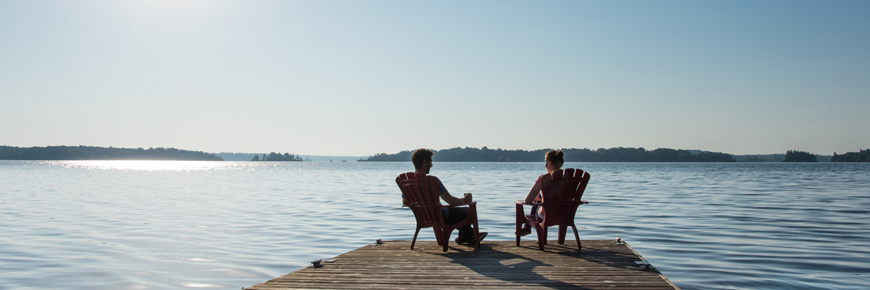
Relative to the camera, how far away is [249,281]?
6887 millimetres

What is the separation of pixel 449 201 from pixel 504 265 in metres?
1.14

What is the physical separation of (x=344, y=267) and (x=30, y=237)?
8.98 m

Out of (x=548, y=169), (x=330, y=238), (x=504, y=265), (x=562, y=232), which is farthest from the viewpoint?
(x=330, y=238)

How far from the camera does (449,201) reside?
6.17 metres

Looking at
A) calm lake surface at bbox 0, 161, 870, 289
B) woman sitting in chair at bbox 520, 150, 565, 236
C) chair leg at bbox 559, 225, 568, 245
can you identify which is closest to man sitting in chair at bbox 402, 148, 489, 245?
woman sitting in chair at bbox 520, 150, 565, 236

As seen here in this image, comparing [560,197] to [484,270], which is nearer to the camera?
[484,270]

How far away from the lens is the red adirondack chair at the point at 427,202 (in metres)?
6.11

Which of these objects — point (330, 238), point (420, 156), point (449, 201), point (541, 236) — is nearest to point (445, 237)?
point (449, 201)

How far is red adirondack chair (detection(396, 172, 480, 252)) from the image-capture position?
6.11 metres

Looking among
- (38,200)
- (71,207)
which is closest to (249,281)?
(71,207)

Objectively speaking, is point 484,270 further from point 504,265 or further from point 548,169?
point 548,169

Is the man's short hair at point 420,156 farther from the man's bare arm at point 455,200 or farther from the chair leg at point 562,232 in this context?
the chair leg at point 562,232

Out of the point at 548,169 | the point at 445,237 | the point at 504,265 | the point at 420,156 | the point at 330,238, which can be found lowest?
the point at 330,238

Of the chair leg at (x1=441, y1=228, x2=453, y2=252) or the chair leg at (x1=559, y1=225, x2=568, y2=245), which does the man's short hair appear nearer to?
the chair leg at (x1=441, y1=228, x2=453, y2=252)
